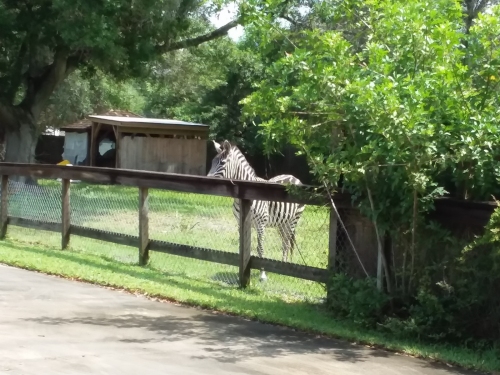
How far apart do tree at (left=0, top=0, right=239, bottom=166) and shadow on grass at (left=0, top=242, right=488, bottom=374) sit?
1620 cm

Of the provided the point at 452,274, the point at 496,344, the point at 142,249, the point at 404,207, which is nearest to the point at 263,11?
the point at 404,207

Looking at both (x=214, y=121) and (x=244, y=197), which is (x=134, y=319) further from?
(x=214, y=121)

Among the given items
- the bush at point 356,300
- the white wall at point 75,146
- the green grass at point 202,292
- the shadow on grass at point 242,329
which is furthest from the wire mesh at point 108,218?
the white wall at point 75,146

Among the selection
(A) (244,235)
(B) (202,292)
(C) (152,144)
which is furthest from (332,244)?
(C) (152,144)

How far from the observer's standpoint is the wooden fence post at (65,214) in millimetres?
14875

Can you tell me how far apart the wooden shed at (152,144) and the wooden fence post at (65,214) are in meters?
22.9

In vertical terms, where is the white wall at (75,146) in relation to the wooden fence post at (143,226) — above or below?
above

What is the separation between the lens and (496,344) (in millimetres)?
8000

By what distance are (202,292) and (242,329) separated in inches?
87.8

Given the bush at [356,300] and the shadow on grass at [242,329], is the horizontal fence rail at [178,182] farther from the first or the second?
the shadow on grass at [242,329]

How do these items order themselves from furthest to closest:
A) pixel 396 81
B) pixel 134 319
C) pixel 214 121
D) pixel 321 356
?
pixel 214 121 < pixel 134 319 < pixel 396 81 < pixel 321 356

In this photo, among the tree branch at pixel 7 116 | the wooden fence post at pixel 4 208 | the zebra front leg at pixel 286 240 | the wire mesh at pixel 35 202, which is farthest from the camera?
the tree branch at pixel 7 116

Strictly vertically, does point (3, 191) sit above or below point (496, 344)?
above

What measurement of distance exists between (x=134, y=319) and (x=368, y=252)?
9.35 feet
